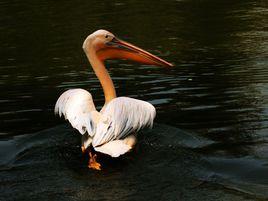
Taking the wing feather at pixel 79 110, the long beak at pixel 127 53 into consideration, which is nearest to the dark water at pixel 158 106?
the wing feather at pixel 79 110

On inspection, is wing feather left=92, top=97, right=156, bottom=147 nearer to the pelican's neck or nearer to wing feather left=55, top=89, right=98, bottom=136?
wing feather left=55, top=89, right=98, bottom=136

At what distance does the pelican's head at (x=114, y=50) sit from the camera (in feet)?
21.2

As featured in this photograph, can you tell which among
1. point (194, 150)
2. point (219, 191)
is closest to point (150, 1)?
point (194, 150)

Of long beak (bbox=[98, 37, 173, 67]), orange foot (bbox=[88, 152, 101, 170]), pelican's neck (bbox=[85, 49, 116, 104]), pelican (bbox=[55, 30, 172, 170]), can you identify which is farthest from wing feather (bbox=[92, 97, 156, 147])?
long beak (bbox=[98, 37, 173, 67])

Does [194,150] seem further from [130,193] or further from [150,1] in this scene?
[150,1]

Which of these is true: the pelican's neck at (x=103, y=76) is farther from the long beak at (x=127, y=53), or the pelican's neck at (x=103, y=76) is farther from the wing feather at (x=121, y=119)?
the wing feather at (x=121, y=119)

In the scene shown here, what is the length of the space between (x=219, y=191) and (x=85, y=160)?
60.9 inches

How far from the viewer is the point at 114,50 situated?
21.7 feet

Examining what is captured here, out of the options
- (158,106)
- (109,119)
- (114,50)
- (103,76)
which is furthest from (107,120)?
(158,106)

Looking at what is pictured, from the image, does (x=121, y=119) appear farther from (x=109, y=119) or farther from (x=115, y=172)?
(x=115, y=172)

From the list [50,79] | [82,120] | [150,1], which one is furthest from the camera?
[150,1]

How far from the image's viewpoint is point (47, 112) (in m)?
7.76

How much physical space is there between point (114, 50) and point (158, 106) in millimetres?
1343

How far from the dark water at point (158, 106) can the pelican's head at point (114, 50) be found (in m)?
0.80
